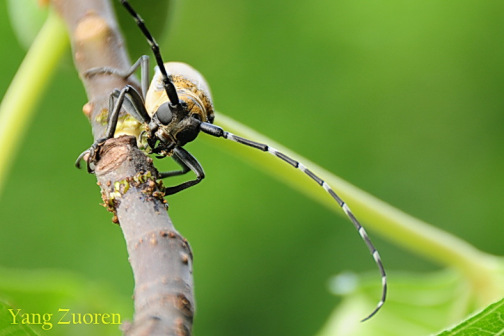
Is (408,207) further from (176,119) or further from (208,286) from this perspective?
(176,119)

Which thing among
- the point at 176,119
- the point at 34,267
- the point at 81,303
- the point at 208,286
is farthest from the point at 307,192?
the point at 34,267

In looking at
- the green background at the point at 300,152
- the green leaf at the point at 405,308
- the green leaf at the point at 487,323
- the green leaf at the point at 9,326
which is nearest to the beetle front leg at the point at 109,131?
the green leaf at the point at 9,326

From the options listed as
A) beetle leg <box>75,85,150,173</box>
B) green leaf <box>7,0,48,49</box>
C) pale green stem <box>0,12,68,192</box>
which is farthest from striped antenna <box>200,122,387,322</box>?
green leaf <box>7,0,48,49</box>

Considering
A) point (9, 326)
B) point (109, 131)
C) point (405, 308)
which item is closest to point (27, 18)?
point (109, 131)

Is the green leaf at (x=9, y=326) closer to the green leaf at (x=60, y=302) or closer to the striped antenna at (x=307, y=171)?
the striped antenna at (x=307, y=171)

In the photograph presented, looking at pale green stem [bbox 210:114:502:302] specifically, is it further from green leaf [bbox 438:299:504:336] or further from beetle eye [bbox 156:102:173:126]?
green leaf [bbox 438:299:504:336]
